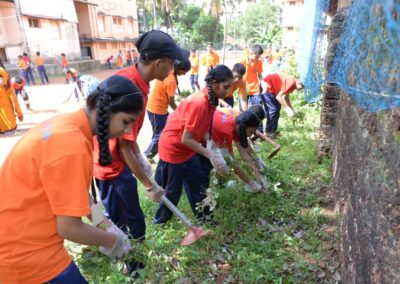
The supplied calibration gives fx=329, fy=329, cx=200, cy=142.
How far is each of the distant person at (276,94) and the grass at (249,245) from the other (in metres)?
1.87

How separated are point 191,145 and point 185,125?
191 mm

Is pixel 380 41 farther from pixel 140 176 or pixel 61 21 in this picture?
pixel 61 21

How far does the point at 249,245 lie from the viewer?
10.4ft

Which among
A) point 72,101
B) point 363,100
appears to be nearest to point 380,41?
point 363,100

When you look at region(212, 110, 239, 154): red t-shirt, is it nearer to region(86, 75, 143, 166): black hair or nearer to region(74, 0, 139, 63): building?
region(86, 75, 143, 166): black hair

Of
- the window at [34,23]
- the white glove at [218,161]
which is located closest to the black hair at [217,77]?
the white glove at [218,161]

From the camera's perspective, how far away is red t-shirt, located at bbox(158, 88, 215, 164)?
9.50 feet

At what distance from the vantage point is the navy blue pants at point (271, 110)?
19.7 ft

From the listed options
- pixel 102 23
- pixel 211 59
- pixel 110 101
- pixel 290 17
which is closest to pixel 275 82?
pixel 110 101

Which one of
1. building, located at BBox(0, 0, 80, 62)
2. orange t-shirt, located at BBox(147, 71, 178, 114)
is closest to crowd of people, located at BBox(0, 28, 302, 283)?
orange t-shirt, located at BBox(147, 71, 178, 114)

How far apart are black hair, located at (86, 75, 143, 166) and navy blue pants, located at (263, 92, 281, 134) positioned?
4677mm

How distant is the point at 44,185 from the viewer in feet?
4.39

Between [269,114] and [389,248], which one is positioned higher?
[389,248]

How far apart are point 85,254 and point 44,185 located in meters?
1.27
